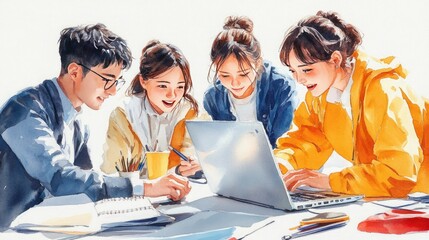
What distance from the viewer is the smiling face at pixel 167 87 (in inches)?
73.7

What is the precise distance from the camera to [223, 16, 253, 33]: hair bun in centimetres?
195

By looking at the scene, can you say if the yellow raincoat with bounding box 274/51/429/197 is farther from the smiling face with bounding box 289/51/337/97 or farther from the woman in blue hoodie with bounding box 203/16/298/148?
the woman in blue hoodie with bounding box 203/16/298/148

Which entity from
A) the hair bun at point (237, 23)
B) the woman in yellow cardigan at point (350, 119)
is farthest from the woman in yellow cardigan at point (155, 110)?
the woman in yellow cardigan at point (350, 119)

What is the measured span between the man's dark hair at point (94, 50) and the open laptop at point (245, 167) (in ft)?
1.31

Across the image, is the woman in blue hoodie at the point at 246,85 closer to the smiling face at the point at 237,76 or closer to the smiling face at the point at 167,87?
the smiling face at the point at 237,76

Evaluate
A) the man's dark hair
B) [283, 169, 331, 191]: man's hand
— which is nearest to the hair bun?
the man's dark hair

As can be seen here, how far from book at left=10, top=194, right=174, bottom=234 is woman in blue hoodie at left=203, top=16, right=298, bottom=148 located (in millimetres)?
804

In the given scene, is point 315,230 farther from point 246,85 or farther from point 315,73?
point 246,85

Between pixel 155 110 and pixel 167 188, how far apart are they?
76 centimetres

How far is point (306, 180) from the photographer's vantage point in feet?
4.48

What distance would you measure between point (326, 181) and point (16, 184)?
919 mm

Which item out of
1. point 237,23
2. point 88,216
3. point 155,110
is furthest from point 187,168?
point 237,23

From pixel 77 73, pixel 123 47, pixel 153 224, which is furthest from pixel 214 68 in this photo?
pixel 153 224

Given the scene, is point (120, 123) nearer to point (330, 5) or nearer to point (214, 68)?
point (214, 68)
